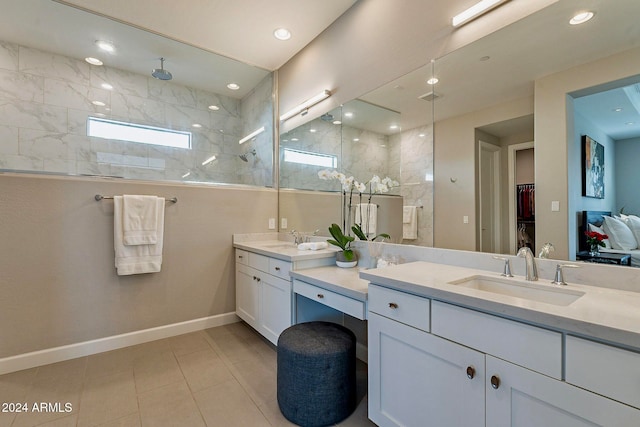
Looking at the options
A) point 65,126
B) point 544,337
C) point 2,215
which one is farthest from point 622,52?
point 65,126

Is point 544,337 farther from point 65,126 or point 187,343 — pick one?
point 65,126

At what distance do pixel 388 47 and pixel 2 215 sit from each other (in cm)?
312

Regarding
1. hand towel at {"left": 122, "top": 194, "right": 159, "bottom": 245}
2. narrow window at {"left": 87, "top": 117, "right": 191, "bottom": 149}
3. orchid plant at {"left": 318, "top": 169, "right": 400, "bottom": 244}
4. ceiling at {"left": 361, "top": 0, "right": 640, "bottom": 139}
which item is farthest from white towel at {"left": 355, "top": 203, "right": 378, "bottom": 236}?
narrow window at {"left": 87, "top": 117, "right": 191, "bottom": 149}

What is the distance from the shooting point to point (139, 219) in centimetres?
252

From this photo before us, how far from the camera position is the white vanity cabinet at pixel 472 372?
80cm

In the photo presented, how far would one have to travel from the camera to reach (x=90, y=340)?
239 cm

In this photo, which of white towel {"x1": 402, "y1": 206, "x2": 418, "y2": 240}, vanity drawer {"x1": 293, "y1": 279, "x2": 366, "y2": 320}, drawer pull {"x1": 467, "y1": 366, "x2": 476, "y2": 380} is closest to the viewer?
drawer pull {"x1": 467, "y1": 366, "x2": 476, "y2": 380}

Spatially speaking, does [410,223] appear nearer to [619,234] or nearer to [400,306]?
[400,306]

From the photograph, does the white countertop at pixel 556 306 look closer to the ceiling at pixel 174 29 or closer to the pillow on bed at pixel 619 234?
the pillow on bed at pixel 619 234

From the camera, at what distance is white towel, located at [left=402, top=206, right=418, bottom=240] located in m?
1.89

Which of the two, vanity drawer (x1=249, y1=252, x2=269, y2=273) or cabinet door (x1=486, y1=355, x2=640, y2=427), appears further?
vanity drawer (x1=249, y1=252, x2=269, y2=273)

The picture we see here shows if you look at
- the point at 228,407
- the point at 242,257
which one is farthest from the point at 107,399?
the point at 242,257

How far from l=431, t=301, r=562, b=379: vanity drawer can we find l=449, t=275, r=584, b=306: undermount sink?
0.68ft

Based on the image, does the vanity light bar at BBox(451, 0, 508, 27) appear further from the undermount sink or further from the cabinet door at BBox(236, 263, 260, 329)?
the cabinet door at BBox(236, 263, 260, 329)
